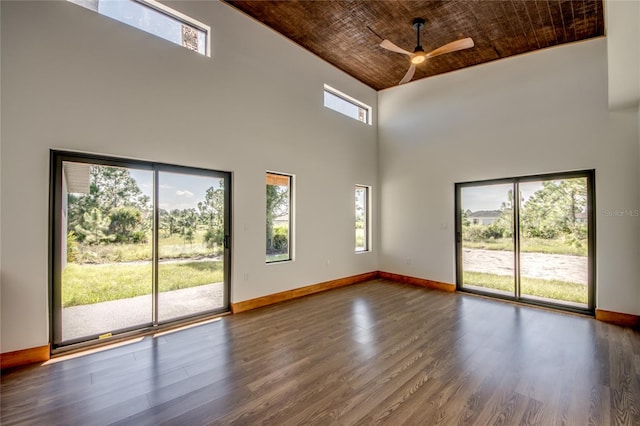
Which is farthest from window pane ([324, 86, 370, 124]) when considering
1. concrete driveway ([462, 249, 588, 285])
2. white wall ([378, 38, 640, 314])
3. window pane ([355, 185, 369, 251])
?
concrete driveway ([462, 249, 588, 285])

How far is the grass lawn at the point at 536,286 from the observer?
446 cm

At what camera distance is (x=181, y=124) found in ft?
12.4

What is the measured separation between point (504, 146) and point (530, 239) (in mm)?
1680

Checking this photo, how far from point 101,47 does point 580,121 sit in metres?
6.58

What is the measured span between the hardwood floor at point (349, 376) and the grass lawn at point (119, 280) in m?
0.62

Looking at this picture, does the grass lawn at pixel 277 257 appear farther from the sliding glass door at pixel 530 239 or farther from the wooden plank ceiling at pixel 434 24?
the wooden plank ceiling at pixel 434 24

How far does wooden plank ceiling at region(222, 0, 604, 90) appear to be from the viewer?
157 inches

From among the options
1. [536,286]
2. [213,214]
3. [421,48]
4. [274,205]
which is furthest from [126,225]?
[536,286]

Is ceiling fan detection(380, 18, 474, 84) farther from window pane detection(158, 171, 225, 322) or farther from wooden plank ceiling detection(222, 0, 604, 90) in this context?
window pane detection(158, 171, 225, 322)

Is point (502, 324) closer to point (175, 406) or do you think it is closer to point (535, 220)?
point (535, 220)

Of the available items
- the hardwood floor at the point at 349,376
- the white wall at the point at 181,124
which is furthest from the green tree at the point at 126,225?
the hardwood floor at the point at 349,376

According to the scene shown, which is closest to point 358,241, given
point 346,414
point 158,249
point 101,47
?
point 158,249

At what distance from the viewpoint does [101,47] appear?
3168mm

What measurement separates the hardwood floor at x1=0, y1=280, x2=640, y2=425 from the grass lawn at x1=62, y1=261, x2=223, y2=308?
0.62 meters
